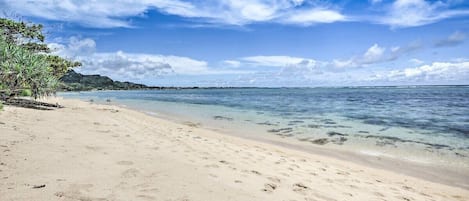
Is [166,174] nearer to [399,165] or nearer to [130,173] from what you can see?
[130,173]

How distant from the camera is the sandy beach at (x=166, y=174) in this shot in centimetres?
471

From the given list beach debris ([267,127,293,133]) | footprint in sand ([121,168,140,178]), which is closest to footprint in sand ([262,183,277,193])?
footprint in sand ([121,168,140,178])

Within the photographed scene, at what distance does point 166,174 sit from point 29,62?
785 cm

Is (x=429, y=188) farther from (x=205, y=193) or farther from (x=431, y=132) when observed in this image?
(x=431, y=132)

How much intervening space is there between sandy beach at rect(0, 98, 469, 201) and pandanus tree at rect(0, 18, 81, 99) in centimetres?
182

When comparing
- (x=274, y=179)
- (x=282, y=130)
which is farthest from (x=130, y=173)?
(x=282, y=130)

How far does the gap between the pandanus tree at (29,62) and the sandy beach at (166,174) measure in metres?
1.82

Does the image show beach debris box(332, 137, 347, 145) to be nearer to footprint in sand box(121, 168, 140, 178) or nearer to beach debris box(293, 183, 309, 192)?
beach debris box(293, 183, 309, 192)

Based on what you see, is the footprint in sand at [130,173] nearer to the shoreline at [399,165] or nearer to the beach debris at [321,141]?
the shoreline at [399,165]

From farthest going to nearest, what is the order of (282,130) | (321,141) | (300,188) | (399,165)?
(282,130), (321,141), (399,165), (300,188)

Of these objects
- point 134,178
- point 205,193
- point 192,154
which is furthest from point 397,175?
point 134,178

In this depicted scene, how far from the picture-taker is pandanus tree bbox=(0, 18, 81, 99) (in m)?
8.60

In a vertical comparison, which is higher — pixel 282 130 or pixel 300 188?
pixel 300 188

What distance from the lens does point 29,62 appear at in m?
10.6
